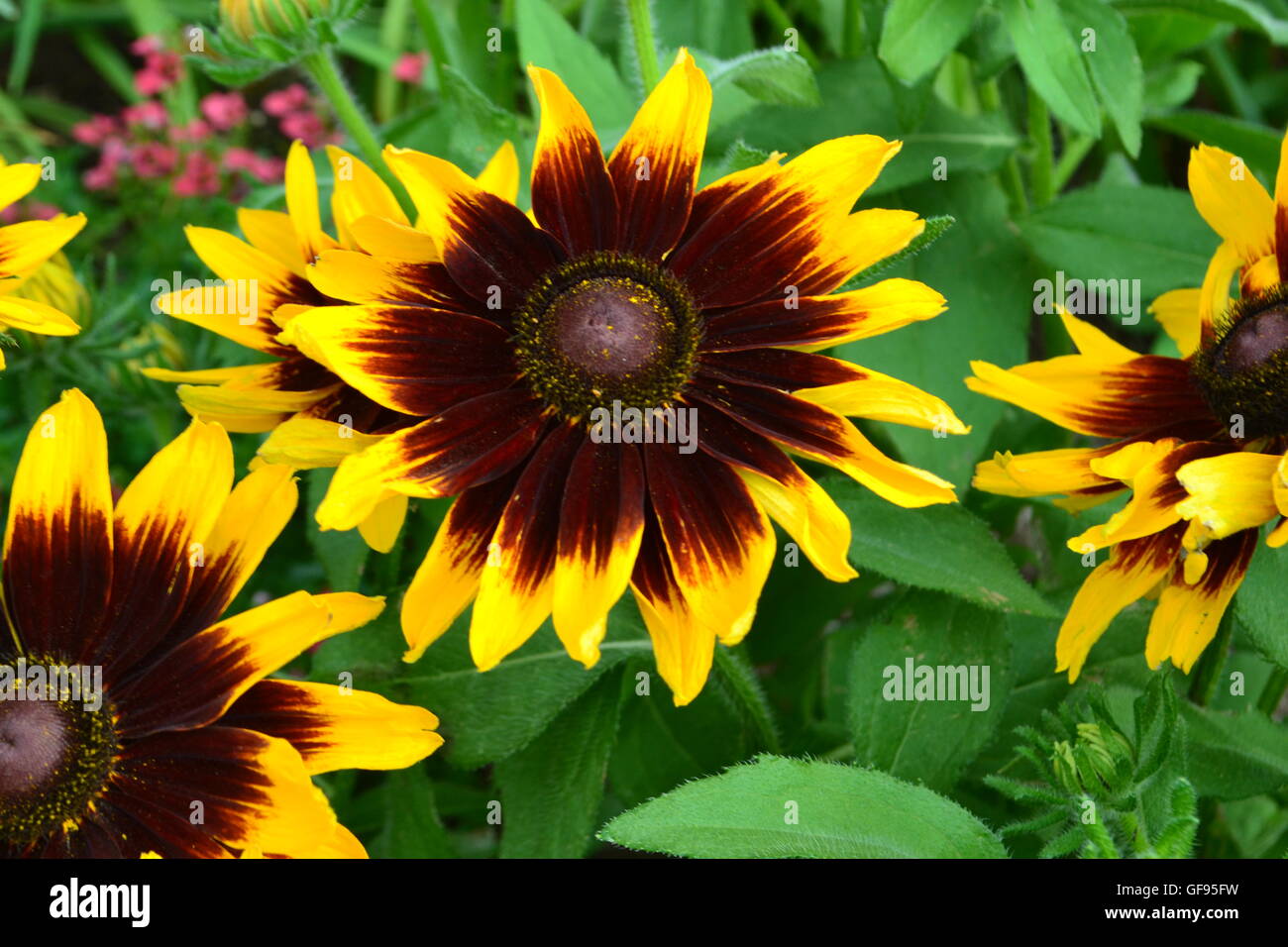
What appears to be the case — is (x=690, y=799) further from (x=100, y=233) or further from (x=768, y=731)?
(x=100, y=233)

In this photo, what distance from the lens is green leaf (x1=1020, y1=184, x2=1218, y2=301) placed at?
1.47 metres

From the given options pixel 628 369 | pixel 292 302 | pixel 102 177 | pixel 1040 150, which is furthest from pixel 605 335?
pixel 102 177

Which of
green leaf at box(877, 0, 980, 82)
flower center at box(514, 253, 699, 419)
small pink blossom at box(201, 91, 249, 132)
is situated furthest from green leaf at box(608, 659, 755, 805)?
small pink blossom at box(201, 91, 249, 132)

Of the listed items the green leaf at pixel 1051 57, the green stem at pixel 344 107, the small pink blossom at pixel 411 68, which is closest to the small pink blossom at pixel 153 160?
the small pink blossom at pixel 411 68

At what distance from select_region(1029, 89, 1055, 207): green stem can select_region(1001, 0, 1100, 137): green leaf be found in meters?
0.23

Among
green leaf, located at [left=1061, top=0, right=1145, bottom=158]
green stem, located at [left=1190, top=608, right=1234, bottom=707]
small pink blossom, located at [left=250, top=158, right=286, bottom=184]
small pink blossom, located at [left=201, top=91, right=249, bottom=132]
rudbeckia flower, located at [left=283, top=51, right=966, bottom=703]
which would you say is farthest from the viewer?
small pink blossom, located at [left=201, top=91, right=249, bottom=132]

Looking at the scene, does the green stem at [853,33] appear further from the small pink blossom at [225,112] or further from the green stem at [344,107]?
the small pink blossom at [225,112]

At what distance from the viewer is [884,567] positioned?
120cm

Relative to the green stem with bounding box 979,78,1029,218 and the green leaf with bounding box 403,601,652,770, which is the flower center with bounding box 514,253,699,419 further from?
the green stem with bounding box 979,78,1029,218

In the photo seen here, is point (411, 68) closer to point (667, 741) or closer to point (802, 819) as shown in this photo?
point (667, 741)

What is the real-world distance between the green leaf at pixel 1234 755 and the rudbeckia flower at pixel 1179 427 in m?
0.17

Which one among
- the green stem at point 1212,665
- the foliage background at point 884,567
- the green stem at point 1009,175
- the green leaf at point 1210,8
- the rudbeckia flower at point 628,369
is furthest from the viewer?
the green stem at point 1009,175

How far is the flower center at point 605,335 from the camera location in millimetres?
1032

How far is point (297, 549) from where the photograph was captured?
172cm
